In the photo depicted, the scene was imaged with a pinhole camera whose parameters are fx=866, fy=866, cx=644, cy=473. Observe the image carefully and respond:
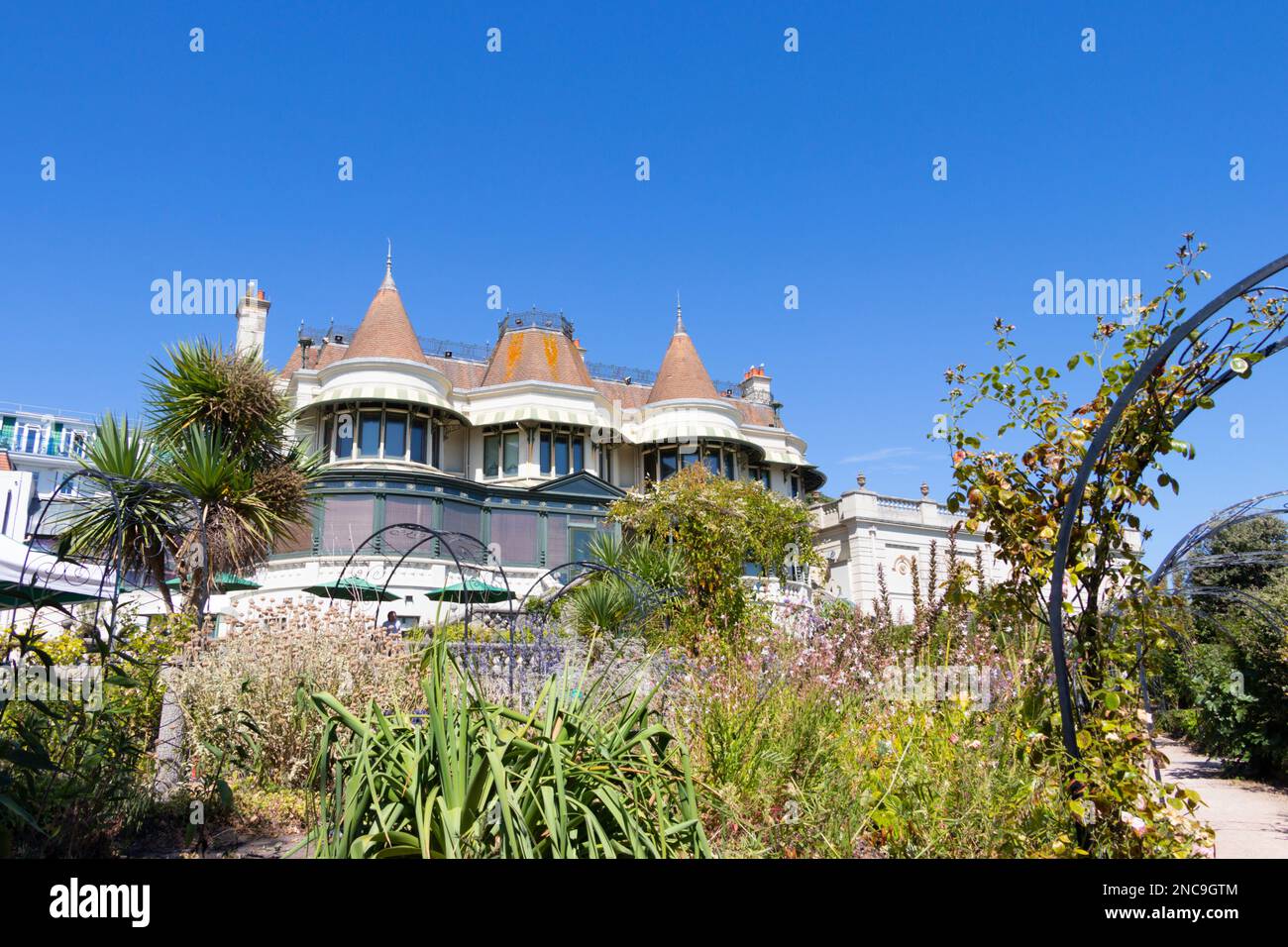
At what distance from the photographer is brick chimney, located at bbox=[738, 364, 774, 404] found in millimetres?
38875

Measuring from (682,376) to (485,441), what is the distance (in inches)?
311

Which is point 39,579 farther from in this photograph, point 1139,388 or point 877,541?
point 877,541

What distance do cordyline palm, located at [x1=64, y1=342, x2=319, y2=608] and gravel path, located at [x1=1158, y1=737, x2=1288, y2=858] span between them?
10846 mm

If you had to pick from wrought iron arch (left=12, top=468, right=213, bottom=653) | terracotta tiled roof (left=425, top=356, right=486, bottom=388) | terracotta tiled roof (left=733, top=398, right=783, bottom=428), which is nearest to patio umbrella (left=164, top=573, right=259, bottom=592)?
wrought iron arch (left=12, top=468, right=213, bottom=653)

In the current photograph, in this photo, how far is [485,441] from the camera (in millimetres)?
30578

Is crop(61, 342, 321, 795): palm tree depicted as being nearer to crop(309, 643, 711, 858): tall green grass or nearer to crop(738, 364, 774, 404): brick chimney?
crop(309, 643, 711, 858): tall green grass

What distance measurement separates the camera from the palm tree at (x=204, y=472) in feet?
35.8

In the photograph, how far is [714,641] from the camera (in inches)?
383

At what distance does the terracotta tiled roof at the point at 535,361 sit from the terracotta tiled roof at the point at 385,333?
336 centimetres

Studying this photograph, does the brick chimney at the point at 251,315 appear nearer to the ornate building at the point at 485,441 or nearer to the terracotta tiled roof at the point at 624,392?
the ornate building at the point at 485,441

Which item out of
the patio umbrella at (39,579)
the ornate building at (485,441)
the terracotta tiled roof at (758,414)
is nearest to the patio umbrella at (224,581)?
the patio umbrella at (39,579)

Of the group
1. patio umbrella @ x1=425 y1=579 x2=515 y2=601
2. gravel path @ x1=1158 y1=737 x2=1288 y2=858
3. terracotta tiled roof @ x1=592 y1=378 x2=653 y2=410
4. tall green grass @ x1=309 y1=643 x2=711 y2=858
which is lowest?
gravel path @ x1=1158 y1=737 x2=1288 y2=858
